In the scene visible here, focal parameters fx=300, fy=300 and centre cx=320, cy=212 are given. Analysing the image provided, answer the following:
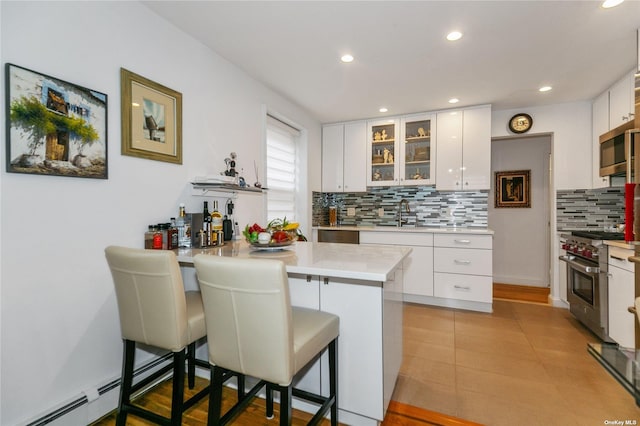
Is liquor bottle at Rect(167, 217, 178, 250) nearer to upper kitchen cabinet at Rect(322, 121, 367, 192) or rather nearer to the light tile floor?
the light tile floor

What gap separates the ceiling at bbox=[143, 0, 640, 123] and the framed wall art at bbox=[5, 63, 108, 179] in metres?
0.84

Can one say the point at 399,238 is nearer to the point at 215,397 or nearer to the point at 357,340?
the point at 357,340

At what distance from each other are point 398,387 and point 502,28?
8.33ft

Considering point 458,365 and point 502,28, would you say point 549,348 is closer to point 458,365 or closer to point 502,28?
point 458,365

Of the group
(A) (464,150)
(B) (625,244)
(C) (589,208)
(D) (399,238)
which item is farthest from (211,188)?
(C) (589,208)

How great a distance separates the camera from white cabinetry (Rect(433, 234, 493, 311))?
3.40 m

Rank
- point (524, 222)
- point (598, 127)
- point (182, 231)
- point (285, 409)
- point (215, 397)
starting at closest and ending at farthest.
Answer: point (285, 409) → point (215, 397) → point (182, 231) → point (598, 127) → point (524, 222)

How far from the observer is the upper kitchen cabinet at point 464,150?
3.62 m

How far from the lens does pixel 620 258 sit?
2.38 metres

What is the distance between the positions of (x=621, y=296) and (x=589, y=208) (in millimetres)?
1542

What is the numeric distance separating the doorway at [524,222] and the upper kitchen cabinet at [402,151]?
1412 mm

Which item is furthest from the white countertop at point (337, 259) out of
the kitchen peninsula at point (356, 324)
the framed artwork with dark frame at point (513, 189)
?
the framed artwork with dark frame at point (513, 189)

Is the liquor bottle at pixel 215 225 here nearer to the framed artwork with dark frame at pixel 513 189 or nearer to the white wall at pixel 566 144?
the white wall at pixel 566 144

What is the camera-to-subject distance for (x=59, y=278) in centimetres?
150
